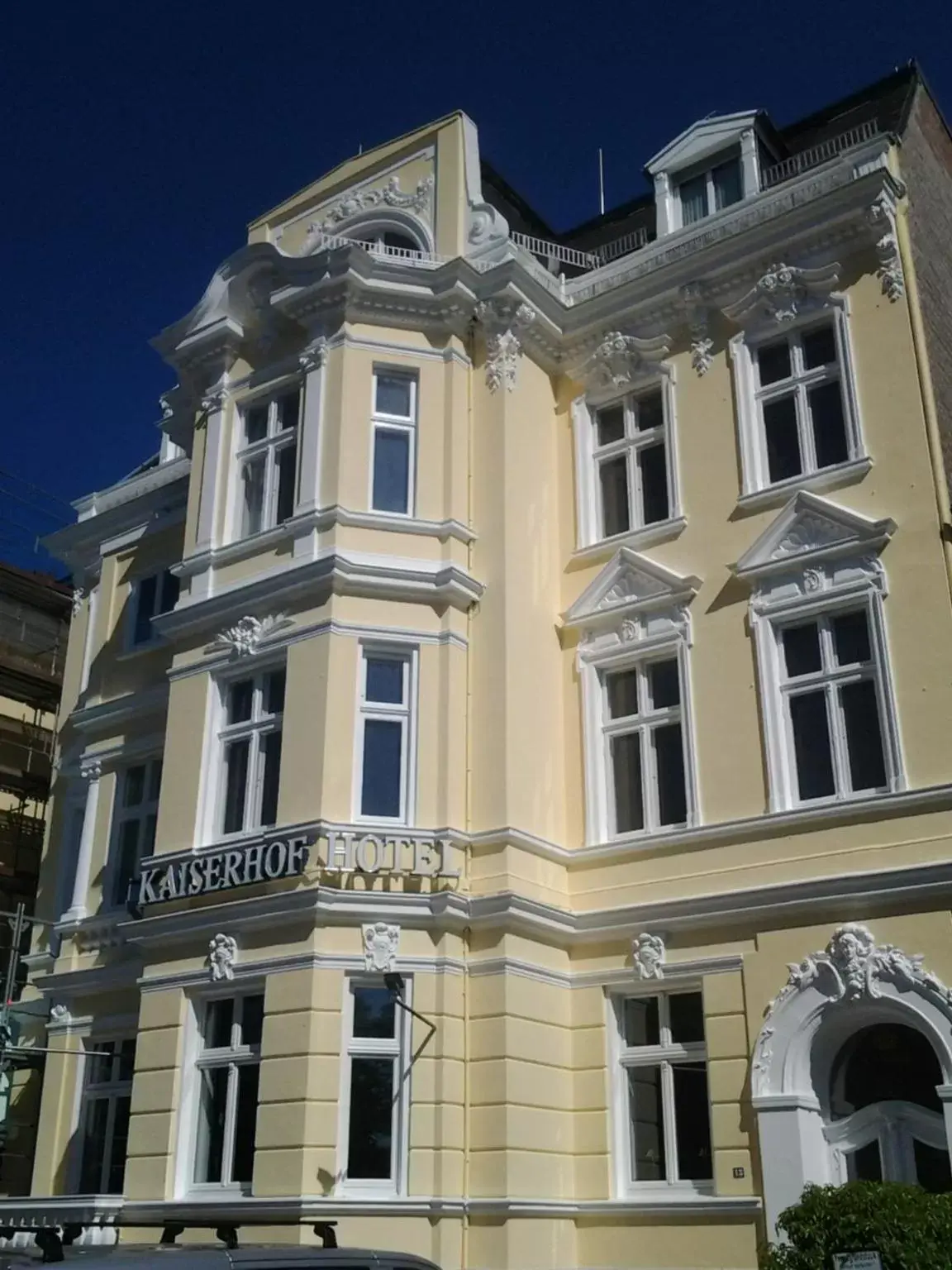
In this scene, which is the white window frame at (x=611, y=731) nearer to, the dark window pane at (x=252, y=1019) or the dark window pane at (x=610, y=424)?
the dark window pane at (x=610, y=424)

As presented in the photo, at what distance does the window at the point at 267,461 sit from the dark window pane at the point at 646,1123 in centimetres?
847

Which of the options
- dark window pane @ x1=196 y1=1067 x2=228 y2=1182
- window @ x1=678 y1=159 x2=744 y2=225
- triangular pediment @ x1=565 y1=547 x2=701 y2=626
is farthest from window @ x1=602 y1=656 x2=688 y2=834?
window @ x1=678 y1=159 x2=744 y2=225

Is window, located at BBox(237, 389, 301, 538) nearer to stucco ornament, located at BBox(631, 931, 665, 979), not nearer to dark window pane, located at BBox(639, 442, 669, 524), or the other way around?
dark window pane, located at BBox(639, 442, 669, 524)

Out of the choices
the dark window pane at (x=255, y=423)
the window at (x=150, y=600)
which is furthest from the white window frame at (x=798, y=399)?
the window at (x=150, y=600)

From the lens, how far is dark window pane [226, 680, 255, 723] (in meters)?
17.4

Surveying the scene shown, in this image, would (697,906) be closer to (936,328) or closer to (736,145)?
(936,328)

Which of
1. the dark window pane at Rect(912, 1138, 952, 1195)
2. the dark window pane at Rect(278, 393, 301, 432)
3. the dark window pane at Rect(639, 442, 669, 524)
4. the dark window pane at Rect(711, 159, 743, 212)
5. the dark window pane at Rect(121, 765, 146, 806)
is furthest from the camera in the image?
the dark window pane at Rect(121, 765, 146, 806)

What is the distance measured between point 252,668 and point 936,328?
963 cm

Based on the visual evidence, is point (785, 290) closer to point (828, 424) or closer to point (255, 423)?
point (828, 424)

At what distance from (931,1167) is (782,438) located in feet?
28.4

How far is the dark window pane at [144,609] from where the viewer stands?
2228 centimetres

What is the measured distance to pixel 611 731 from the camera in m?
17.2

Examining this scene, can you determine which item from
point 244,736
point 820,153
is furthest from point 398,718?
point 820,153

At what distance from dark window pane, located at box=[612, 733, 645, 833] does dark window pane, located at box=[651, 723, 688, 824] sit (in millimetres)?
264
